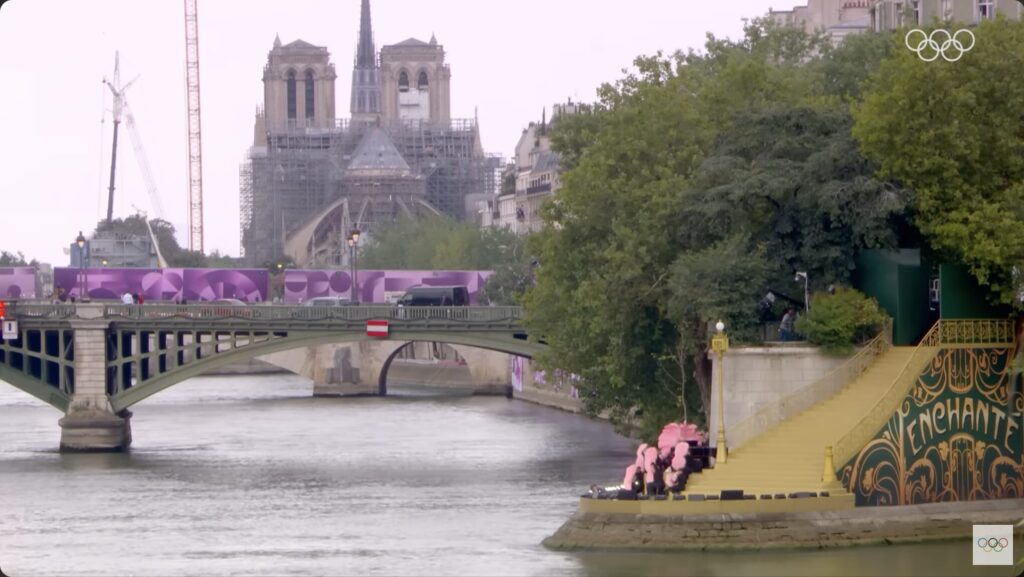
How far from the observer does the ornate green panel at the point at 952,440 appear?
38.0 metres

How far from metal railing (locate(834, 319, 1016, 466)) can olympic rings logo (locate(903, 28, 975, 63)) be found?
457cm

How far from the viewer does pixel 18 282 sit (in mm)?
104938

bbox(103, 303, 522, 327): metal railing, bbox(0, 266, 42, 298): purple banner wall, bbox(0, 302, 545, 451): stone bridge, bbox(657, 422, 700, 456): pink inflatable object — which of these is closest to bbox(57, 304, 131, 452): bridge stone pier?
bbox(0, 302, 545, 451): stone bridge

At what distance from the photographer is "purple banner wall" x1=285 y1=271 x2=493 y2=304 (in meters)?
106

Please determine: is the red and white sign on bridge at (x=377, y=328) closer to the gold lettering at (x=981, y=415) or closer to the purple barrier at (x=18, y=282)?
the gold lettering at (x=981, y=415)

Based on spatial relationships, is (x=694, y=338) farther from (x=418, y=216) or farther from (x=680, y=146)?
(x=418, y=216)

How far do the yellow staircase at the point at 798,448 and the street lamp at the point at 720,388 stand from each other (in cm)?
22

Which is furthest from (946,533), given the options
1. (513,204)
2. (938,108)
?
(513,204)

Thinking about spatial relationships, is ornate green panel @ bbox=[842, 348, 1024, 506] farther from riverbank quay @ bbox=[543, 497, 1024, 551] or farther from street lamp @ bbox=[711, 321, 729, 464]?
street lamp @ bbox=[711, 321, 729, 464]

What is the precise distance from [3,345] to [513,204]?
80073mm

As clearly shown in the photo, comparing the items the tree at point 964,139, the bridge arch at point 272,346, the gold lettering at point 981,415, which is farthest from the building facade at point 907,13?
the gold lettering at point 981,415

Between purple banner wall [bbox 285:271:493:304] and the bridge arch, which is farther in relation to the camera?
purple banner wall [bbox 285:271:493:304]

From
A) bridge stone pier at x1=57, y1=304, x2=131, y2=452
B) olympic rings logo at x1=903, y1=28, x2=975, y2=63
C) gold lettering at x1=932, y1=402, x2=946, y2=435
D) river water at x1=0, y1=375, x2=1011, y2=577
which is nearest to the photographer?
river water at x1=0, y1=375, x2=1011, y2=577

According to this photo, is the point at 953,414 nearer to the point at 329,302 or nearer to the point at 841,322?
the point at 841,322
